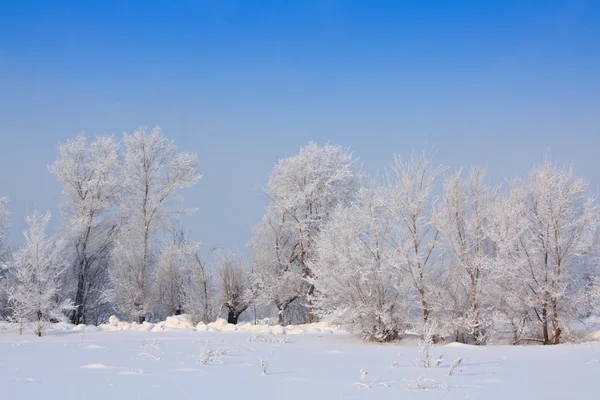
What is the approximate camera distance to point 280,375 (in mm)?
7355

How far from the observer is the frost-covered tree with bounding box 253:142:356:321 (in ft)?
87.7

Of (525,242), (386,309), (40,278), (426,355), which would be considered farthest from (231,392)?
(40,278)

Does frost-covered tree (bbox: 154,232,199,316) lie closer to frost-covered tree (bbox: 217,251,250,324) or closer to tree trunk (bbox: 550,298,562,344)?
frost-covered tree (bbox: 217,251,250,324)

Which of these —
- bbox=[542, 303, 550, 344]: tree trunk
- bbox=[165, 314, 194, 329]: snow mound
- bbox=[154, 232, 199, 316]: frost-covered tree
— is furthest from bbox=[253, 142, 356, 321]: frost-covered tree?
bbox=[542, 303, 550, 344]: tree trunk

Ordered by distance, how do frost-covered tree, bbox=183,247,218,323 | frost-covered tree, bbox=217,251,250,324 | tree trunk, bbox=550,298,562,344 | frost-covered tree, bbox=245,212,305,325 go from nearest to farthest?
tree trunk, bbox=550,298,562,344 < frost-covered tree, bbox=245,212,305,325 < frost-covered tree, bbox=183,247,218,323 < frost-covered tree, bbox=217,251,250,324

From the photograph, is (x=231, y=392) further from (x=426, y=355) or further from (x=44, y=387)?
(x=426, y=355)

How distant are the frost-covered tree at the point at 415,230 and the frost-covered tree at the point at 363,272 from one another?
38 centimetres

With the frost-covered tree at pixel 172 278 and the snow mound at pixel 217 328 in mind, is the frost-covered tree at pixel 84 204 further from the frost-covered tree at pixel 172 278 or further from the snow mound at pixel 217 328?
the snow mound at pixel 217 328

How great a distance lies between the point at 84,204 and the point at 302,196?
1178 cm

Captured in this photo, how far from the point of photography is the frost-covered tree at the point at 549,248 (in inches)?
617

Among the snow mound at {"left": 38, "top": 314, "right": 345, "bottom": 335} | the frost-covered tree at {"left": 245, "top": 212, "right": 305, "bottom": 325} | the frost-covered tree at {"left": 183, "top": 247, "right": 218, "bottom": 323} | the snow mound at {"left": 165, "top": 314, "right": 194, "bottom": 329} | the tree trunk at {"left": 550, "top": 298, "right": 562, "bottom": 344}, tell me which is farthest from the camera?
the frost-covered tree at {"left": 183, "top": 247, "right": 218, "bottom": 323}

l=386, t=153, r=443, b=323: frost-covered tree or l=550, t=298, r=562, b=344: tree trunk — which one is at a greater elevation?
l=386, t=153, r=443, b=323: frost-covered tree

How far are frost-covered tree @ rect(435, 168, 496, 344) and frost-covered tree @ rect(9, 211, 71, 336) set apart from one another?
13.7 metres

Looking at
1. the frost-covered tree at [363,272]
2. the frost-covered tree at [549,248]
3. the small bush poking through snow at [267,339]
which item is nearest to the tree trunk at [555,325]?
the frost-covered tree at [549,248]
